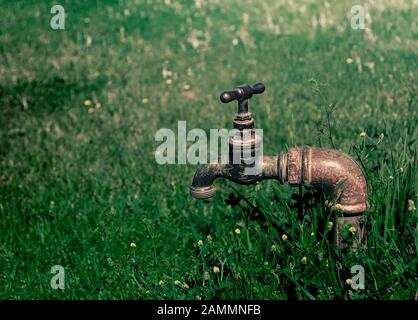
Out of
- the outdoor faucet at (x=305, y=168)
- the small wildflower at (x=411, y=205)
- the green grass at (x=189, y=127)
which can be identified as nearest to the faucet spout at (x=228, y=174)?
the outdoor faucet at (x=305, y=168)

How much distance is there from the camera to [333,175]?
123 inches

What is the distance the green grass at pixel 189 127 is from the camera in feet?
10.9

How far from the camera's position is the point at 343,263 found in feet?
10.3

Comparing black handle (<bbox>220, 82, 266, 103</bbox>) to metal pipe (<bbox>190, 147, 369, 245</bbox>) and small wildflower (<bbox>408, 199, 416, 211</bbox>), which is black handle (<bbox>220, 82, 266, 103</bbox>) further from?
small wildflower (<bbox>408, 199, 416, 211</bbox>)

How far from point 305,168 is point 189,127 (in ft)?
8.60

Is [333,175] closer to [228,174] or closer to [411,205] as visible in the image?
[411,205]

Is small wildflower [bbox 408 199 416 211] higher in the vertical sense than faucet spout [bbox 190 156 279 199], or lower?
lower

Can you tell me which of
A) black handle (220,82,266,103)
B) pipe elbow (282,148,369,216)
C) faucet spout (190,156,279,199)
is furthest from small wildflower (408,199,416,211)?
black handle (220,82,266,103)

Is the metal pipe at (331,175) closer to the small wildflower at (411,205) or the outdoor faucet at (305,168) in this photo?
the outdoor faucet at (305,168)

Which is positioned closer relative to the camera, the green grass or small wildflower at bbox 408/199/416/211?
small wildflower at bbox 408/199/416/211

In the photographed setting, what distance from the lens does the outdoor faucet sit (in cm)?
312

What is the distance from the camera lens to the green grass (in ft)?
10.9

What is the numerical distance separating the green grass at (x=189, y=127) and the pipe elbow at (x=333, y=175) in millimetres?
130

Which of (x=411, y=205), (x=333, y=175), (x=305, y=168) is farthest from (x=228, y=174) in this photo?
(x=411, y=205)
